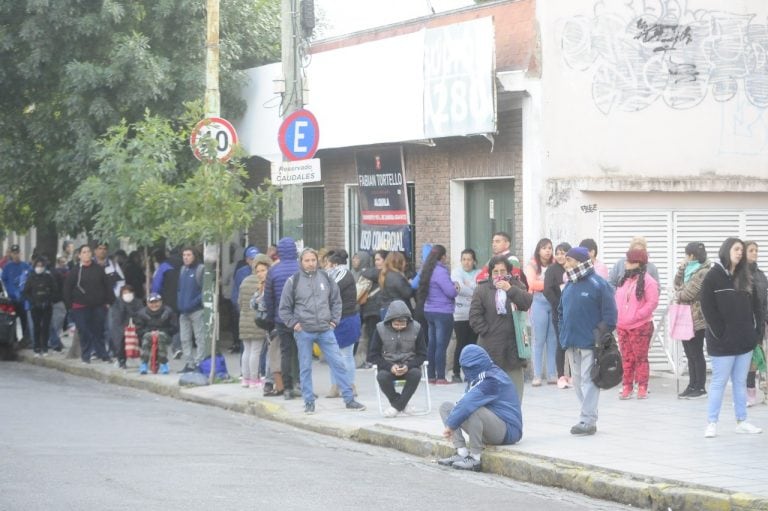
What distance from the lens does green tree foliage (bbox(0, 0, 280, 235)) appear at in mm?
22281

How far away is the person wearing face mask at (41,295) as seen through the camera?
23031 millimetres

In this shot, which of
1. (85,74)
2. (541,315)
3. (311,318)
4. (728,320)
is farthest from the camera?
(85,74)

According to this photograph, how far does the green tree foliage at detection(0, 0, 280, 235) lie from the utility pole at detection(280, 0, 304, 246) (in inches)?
224

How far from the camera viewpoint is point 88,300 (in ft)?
69.9

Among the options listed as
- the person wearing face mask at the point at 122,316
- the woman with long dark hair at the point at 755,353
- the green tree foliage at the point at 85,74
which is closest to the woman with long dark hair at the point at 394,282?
the person wearing face mask at the point at 122,316

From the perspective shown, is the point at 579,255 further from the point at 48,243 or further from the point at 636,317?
the point at 48,243

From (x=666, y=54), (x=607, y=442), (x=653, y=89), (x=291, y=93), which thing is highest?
(x=666, y=54)

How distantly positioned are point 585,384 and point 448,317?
4.90 m

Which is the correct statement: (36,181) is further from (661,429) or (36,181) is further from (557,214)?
(661,429)

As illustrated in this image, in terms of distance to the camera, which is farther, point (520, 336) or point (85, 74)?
point (85, 74)

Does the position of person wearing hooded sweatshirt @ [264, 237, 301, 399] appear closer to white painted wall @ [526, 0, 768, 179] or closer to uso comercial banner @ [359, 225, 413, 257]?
white painted wall @ [526, 0, 768, 179]

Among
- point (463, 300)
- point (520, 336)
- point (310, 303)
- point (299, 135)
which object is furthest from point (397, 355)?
point (299, 135)

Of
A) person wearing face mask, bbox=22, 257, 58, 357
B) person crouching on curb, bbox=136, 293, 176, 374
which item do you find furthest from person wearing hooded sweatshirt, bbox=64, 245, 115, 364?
person crouching on curb, bbox=136, 293, 176, 374

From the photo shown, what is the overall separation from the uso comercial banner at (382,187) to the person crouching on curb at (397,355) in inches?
246
